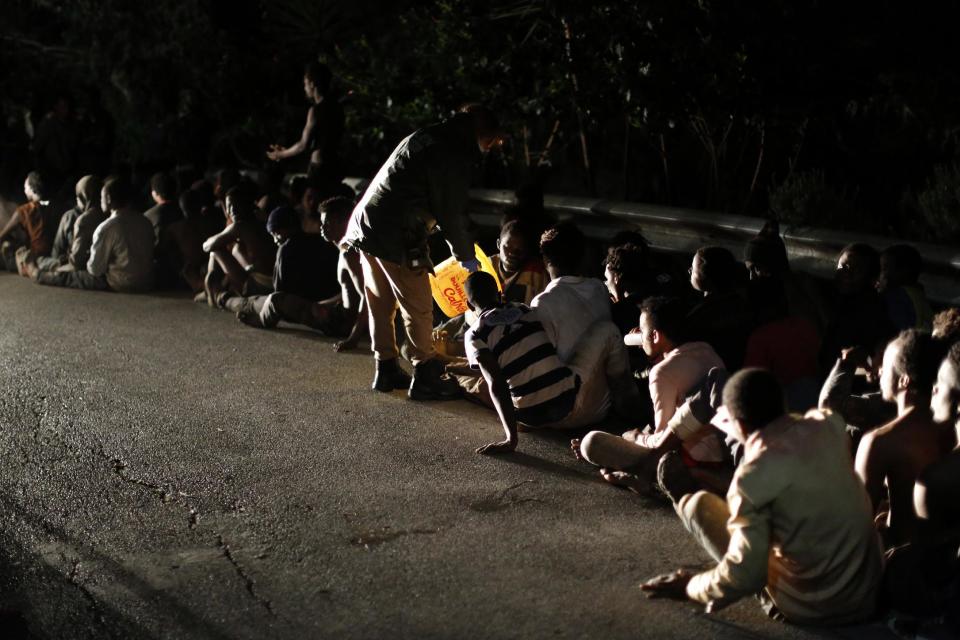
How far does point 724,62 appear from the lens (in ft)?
36.2

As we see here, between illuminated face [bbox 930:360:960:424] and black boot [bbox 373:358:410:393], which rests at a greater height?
illuminated face [bbox 930:360:960:424]

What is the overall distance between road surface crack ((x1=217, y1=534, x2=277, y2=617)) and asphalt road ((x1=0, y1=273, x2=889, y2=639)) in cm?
1

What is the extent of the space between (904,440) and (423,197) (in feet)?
12.3

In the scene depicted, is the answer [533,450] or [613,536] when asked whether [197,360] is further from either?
[613,536]

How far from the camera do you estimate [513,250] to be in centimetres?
851

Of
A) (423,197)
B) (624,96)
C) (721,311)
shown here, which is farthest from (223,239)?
(721,311)

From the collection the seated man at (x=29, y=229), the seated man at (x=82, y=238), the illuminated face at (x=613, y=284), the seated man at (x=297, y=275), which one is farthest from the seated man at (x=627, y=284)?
the seated man at (x=29, y=229)

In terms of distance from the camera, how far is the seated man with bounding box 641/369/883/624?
475 centimetres

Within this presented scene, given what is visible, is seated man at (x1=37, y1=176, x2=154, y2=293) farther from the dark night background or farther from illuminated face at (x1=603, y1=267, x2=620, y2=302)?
illuminated face at (x1=603, y1=267, x2=620, y2=302)

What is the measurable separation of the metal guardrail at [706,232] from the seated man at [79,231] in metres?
3.53

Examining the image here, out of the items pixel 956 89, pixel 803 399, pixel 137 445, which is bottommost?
pixel 137 445

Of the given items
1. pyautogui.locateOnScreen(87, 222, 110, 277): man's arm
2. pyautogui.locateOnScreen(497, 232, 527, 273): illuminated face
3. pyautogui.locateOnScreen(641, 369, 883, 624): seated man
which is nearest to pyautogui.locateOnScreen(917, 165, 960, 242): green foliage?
pyautogui.locateOnScreen(497, 232, 527, 273): illuminated face

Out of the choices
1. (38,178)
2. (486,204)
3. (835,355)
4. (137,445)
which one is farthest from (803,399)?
(38,178)

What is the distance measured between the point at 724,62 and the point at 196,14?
847 centimetres
